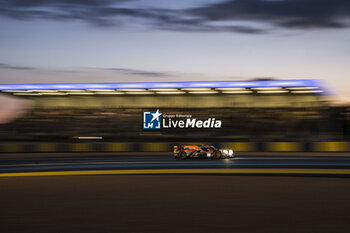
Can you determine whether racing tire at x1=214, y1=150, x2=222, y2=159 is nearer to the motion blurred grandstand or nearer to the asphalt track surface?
the asphalt track surface

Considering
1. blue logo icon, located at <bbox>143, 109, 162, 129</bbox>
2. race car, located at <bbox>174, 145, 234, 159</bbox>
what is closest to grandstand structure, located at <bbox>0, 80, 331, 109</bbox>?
blue logo icon, located at <bbox>143, 109, 162, 129</bbox>

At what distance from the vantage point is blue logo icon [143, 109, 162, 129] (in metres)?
33.7

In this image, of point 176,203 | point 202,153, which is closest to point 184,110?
point 202,153

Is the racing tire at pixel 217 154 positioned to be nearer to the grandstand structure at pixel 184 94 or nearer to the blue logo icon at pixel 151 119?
the blue logo icon at pixel 151 119

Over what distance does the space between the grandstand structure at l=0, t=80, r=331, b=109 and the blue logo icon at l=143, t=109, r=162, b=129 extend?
101 centimetres

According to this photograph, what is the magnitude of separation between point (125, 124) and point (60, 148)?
8.14 m

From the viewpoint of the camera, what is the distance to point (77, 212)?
7.12 m

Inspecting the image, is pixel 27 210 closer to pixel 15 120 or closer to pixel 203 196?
pixel 203 196

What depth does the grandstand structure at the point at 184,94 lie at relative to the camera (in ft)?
111

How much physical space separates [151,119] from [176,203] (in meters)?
26.7

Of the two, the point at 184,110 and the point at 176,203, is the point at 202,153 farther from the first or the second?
the point at 184,110

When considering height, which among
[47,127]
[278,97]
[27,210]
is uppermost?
[278,97]

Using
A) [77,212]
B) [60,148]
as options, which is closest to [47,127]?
[60,148]

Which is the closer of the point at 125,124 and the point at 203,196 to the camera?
the point at 203,196
